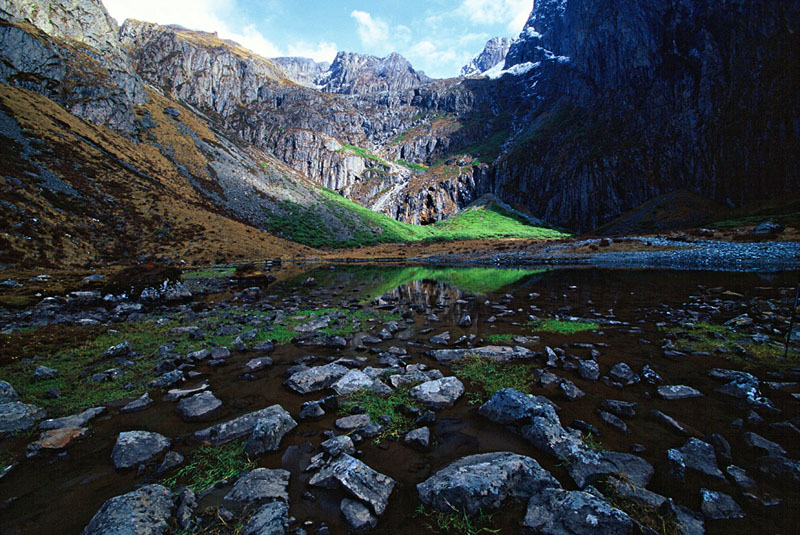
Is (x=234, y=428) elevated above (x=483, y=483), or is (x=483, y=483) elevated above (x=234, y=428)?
(x=483, y=483)

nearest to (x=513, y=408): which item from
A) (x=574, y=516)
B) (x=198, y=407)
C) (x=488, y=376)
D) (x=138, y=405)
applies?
(x=488, y=376)

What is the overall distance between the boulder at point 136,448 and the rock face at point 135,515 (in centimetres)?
117

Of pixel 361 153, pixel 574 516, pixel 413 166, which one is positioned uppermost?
pixel 361 153

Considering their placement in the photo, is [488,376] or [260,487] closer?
[260,487]

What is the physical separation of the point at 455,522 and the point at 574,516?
3.82ft

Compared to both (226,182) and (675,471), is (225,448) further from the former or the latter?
(226,182)

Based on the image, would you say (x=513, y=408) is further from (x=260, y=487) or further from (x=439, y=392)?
(x=260, y=487)

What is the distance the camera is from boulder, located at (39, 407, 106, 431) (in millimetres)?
4766

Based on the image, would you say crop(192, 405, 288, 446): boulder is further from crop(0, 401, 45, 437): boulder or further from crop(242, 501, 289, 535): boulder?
crop(0, 401, 45, 437): boulder

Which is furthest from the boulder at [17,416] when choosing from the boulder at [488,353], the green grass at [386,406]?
the boulder at [488,353]

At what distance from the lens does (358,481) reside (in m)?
3.50

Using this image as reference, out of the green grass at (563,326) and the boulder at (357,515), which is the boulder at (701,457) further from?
the green grass at (563,326)

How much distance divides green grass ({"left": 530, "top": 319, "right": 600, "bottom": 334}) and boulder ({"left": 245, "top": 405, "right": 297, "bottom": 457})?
8.23m

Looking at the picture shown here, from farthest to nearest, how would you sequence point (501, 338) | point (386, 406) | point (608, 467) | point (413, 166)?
point (413, 166)
point (501, 338)
point (386, 406)
point (608, 467)
